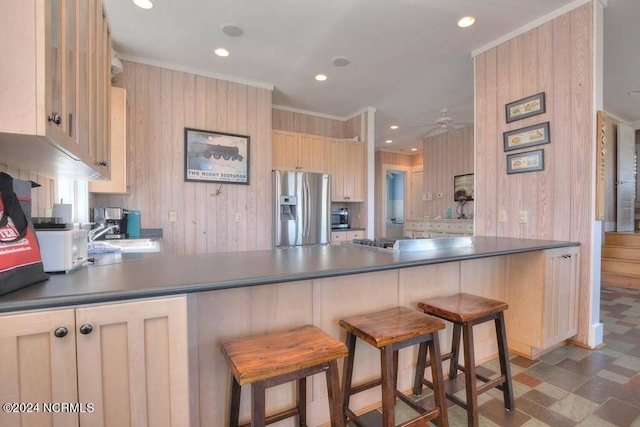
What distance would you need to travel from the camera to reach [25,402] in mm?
771

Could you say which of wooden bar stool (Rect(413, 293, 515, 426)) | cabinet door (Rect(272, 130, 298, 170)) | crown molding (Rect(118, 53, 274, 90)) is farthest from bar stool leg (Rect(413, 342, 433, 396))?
crown molding (Rect(118, 53, 274, 90))

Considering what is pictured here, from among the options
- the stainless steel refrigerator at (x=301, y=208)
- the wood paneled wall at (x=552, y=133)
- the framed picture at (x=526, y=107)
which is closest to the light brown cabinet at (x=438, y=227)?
the stainless steel refrigerator at (x=301, y=208)

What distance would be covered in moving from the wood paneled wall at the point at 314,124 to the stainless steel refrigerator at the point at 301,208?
1.06 m

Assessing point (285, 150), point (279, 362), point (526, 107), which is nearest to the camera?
point (279, 362)

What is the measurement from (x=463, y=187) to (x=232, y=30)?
4.98 meters

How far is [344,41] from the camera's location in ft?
9.19

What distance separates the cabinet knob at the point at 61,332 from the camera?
0.79m

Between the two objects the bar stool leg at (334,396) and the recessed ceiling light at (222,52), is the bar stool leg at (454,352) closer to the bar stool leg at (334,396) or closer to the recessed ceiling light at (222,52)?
the bar stool leg at (334,396)

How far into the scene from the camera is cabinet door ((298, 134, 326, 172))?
425 cm

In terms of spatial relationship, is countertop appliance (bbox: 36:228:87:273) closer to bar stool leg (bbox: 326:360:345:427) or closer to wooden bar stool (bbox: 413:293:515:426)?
bar stool leg (bbox: 326:360:345:427)

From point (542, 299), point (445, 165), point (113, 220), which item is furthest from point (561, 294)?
point (445, 165)

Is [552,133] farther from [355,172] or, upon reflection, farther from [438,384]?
[355,172]

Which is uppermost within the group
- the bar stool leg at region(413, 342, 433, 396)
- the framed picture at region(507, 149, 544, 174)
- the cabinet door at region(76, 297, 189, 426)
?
the framed picture at region(507, 149, 544, 174)

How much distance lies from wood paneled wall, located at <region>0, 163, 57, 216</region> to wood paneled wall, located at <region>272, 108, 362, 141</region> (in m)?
3.01
